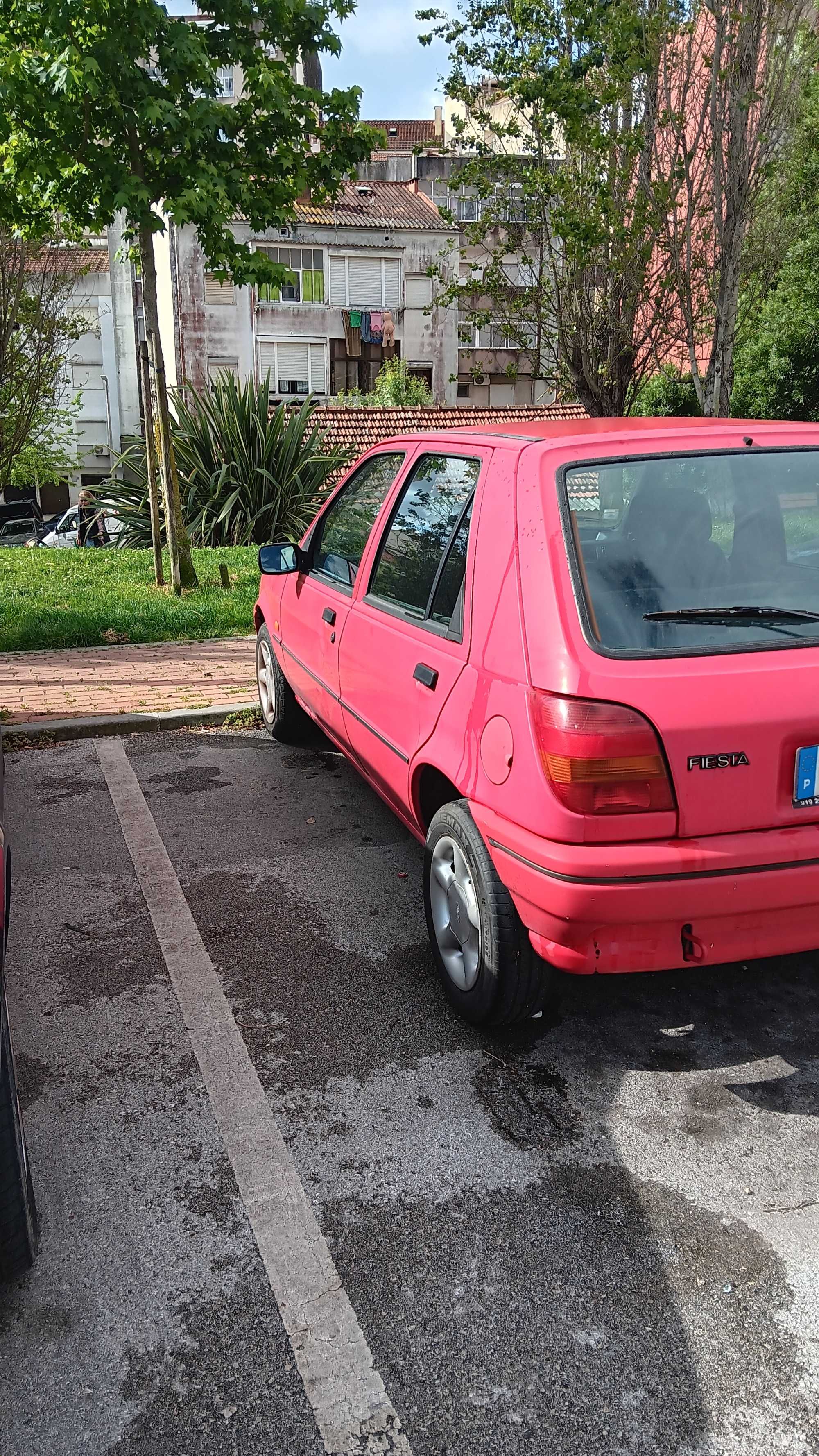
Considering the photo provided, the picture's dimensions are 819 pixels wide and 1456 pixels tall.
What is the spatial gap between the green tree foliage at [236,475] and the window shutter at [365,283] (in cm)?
3304

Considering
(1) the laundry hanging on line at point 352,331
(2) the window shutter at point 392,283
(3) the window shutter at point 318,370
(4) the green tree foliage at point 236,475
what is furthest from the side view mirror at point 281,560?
(2) the window shutter at point 392,283

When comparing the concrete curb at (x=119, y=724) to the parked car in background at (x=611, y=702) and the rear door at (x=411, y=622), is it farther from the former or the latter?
the parked car in background at (x=611, y=702)

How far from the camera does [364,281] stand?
4591cm

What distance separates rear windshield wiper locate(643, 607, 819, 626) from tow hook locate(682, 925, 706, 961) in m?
0.78

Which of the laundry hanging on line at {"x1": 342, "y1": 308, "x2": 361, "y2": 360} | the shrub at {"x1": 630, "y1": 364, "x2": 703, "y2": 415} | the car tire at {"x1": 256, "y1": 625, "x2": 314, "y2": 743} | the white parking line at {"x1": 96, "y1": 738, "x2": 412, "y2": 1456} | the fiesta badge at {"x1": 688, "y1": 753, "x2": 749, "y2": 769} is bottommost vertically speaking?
the white parking line at {"x1": 96, "y1": 738, "x2": 412, "y2": 1456}

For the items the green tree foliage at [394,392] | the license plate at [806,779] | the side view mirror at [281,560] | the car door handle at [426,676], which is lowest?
the license plate at [806,779]

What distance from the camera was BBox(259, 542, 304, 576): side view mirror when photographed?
17.2 feet

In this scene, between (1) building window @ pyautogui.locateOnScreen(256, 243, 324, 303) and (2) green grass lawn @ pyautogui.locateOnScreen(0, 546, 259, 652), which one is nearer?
(2) green grass lawn @ pyautogui.locateOnScreen(0, 546, 259, 652)

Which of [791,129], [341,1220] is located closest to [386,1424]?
[341,1220]

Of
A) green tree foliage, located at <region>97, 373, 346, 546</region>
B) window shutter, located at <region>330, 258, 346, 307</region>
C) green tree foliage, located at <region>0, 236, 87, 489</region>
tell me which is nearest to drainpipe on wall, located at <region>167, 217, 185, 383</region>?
window shutter, located at <region>330, 258, 346, 307</region>

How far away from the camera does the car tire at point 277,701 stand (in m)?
6.12

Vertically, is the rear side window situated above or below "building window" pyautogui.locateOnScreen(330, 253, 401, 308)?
below

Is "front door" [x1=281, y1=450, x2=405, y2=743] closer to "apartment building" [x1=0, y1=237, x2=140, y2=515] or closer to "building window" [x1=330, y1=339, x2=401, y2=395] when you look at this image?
"building window" [x1=330, y1=339, x2=401, y2=395]

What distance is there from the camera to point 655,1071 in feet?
10.3
